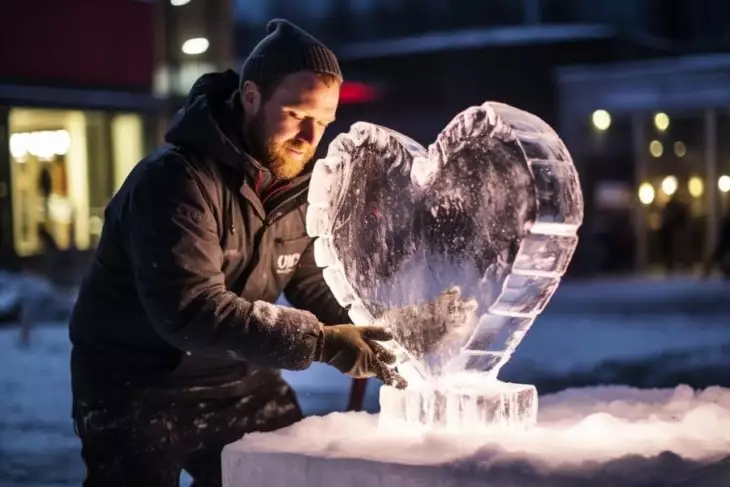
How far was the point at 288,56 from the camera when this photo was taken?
262 cm

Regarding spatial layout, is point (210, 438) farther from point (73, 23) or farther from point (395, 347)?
point (73, 23)

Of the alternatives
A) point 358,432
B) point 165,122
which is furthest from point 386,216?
point 165,122

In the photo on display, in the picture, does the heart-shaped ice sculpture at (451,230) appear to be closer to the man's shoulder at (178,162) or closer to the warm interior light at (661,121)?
the man's shoulder at (178,162)

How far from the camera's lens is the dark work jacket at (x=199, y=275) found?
98.3 inches

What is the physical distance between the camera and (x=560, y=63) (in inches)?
745

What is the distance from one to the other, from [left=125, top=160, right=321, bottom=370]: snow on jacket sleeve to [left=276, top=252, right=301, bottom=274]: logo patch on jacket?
1.27ft

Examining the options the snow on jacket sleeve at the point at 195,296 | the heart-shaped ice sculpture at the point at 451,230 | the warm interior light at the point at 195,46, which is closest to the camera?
the heart-shaped ice sculpture at the point at 451,230

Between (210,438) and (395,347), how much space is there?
0.71m

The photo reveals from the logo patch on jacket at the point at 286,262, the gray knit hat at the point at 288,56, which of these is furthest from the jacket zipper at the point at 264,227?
the gray knit hat at the point at 288,56

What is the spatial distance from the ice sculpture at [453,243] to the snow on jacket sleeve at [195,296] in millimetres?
226

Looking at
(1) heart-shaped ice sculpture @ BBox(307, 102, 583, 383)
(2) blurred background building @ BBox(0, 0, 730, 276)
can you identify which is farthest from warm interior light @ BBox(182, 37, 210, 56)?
(1) heart-shaped ice sculpture @ BBox(307, 102, 583, 383)

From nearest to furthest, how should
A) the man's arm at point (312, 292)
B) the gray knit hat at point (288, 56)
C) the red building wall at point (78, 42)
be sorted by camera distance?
1. the gray knit hat at point (288, 56)
2. the man's arm at point (312, 292)
3. the red building wall at point (78, 42)

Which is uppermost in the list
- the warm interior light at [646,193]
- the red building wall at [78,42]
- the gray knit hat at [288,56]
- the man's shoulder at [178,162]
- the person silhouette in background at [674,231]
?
the red building wall at [78,42]

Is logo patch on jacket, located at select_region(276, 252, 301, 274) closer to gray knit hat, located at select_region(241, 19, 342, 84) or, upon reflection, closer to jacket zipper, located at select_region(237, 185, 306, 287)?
jacket zipper, located at select_region(237, 185, 306, 287)
